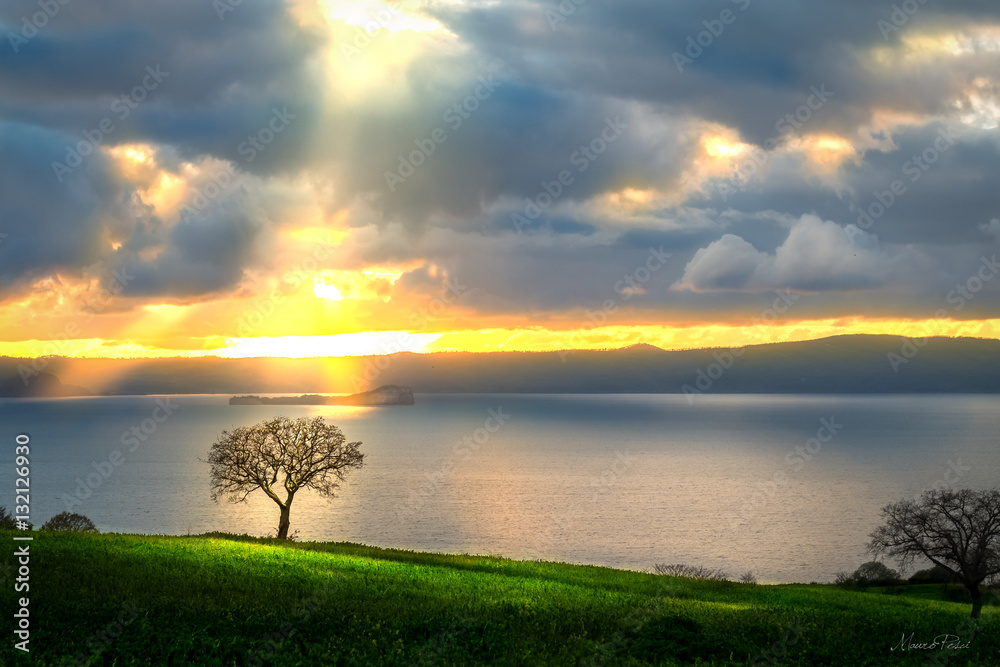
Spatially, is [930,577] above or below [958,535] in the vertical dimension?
below

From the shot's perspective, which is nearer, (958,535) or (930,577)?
(958,535)

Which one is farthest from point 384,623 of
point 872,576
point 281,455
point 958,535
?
point 872,576

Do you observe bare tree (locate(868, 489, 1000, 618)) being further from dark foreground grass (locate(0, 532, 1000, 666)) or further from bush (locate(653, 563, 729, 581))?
bush (locate(653, 563, 729, 581))

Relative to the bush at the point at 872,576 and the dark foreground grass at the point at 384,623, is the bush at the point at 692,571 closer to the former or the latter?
the bush at the point at 872,576

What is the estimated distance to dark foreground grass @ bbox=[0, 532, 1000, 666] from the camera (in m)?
18.2

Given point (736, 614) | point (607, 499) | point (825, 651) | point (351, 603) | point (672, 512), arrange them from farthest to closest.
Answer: point (607, 499) → point (672, 512) → point (736, 614) → point (351, 603) → point (825, 651)

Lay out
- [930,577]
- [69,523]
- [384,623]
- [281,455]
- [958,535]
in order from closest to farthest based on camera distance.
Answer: [384,623] → [958,535] → [281,455] → [930,577] → [69,523]

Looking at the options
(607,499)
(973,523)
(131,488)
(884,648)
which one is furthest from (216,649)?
(131,488)

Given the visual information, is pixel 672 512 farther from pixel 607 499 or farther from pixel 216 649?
pixel 216 649

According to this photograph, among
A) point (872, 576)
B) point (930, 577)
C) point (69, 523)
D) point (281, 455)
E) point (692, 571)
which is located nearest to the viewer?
point (281, 455)

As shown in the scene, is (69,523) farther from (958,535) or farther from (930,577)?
(930,577)

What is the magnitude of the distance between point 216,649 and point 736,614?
1627cm

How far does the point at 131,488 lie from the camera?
16625 centimetres

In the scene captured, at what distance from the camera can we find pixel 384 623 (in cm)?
2073
